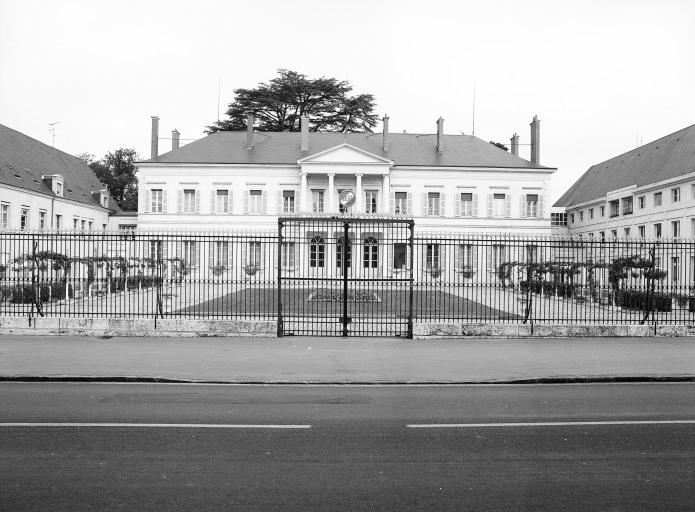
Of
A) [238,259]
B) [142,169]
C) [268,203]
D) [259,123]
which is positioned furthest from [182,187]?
[238,259]

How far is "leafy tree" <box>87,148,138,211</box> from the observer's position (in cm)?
7456

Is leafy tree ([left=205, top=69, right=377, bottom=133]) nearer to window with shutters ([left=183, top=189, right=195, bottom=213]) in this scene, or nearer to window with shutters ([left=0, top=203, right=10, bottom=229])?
window with shutters ([left=183, top=189, right=195, bottom=213])

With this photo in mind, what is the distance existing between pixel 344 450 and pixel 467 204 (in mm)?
46416

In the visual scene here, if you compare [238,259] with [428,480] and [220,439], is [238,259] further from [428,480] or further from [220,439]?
[428,480]

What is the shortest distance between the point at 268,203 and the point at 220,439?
44595 millimetres

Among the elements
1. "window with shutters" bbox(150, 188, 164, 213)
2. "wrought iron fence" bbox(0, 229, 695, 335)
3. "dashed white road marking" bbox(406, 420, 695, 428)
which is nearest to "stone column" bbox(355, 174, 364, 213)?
"window with shutters" bbox(150, 188, 164, 213)

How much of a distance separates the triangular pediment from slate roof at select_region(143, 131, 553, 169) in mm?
1940

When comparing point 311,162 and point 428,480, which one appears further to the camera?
point 311,162

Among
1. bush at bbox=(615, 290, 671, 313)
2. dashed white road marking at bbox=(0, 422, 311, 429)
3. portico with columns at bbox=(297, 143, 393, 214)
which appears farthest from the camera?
portico with columns at bbox=(297, 143, 393, 214)

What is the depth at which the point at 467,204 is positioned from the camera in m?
50.5

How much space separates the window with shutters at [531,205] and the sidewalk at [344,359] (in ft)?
123

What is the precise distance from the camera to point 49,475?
4.88 m

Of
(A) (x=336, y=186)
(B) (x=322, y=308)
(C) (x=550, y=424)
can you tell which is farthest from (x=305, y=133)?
(C) (x=550, y=424)

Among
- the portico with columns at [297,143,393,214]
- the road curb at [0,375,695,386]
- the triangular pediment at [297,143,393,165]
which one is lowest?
the road curb at [0,375,695,386]
